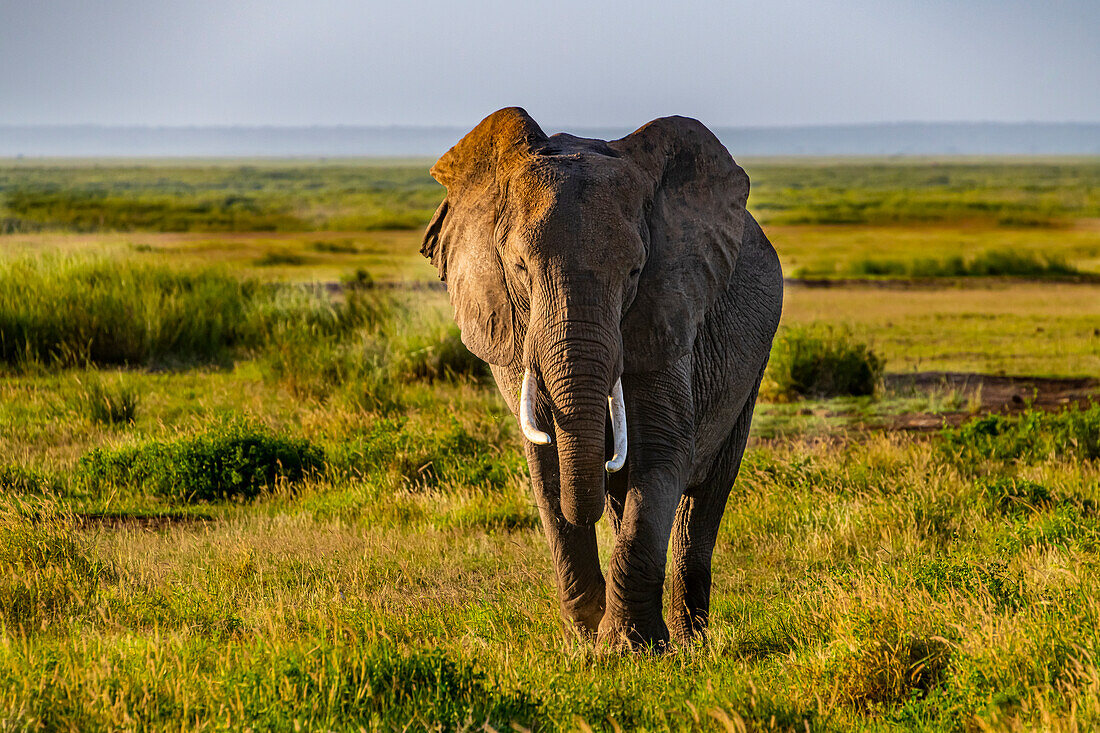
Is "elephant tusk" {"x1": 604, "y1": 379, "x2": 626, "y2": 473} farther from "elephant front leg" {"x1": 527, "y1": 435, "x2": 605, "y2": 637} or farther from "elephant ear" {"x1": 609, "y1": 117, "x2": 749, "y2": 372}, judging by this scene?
"elephant front leg" {"x1": 527, "y1": 435, "x2": 605, "y2": 637}

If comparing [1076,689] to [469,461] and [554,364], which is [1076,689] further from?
[469,461]

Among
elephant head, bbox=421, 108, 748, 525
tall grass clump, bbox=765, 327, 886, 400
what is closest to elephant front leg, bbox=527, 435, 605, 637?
elephant head, bbox=421, 108, 748, 525

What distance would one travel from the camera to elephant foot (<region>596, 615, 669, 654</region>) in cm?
583

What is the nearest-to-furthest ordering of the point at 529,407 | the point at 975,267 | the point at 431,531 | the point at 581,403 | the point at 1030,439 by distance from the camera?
the point at 581,403 < the point at 529,407 < the point at 431,531 < the point at 1030,439 < the point at 975,267

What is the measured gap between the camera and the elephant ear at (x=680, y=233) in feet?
17.9

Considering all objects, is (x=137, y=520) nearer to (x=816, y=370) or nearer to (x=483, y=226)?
(x=483, y=226)

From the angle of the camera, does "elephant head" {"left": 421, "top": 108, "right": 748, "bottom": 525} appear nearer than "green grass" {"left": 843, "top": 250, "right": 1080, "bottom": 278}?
Yes

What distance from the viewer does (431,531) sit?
28.8 ft

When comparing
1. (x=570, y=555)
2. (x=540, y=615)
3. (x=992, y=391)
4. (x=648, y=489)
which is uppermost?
(x=648, y=489)

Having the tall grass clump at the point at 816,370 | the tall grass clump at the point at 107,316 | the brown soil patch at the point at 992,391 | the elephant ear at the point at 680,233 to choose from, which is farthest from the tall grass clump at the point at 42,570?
the tall grass clump at the point at 816,370

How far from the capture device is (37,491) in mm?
9656

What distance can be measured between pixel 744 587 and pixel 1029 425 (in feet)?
15.0

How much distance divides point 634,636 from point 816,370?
9889 millimetres

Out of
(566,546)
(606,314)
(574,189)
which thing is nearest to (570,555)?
(566,546)
